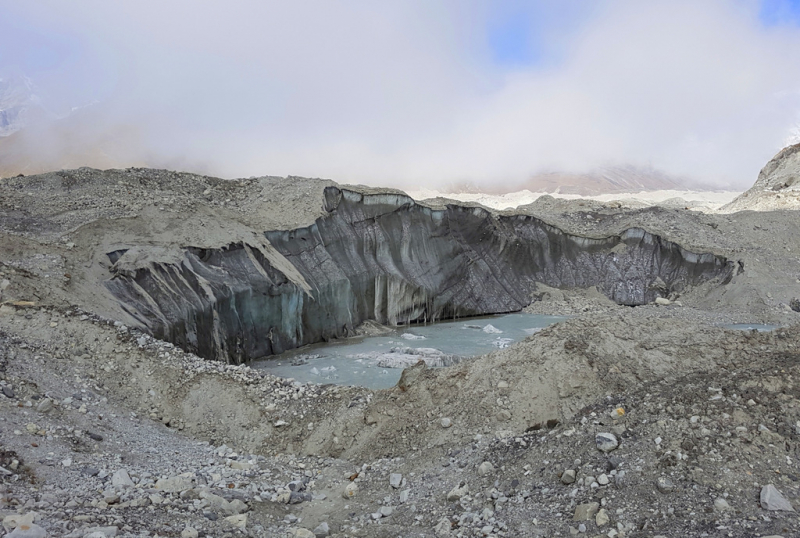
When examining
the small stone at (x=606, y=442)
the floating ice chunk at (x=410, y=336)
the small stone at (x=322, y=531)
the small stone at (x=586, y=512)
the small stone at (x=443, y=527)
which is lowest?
the small stone at (x=322, y=531)

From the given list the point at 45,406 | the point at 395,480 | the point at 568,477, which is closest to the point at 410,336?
the point at 395,480

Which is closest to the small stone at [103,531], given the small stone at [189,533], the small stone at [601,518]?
the small stone at [189,533]

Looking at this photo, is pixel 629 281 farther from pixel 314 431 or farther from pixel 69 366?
pixel 69 366

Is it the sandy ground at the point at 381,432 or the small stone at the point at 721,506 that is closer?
the small stone at the point at 721,506

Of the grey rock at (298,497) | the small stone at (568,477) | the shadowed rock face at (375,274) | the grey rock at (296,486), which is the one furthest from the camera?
the shadowed rock face at (375,274)

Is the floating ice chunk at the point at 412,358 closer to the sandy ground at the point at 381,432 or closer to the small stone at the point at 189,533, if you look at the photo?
the sandy ground at the point at 381,432

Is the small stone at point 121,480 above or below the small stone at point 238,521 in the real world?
above

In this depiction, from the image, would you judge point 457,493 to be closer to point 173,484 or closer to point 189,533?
point 189,533

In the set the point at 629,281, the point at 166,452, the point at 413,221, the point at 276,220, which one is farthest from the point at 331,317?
the point at 629,281

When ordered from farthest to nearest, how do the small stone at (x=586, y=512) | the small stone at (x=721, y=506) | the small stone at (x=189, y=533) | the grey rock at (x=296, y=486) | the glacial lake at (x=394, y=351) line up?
the glacial lake at (x=394, y=351) → the grey rock at (x=296, y=486) → the small stone at (x=586, y=512) → the small stone at (x=189, y=533) → the small stone at (x=721, y=506)
